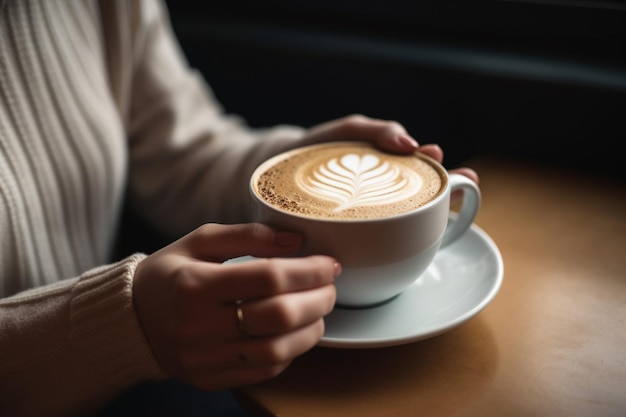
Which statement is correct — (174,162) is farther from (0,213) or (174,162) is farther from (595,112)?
(595,112)

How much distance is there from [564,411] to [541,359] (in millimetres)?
62

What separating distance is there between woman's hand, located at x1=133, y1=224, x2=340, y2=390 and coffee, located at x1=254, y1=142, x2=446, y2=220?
0.07 meters

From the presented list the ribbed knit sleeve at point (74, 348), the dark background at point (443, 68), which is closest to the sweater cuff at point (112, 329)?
the ribbed knit sleeve at point (74, 348)

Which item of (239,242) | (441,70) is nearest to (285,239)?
(239,242)

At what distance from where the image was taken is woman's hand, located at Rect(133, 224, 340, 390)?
441 millimetres

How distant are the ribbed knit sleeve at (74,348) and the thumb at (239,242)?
0.07 meters

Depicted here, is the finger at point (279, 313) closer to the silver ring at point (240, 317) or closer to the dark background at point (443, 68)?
the silver ring at point (240, 317)

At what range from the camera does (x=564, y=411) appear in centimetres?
45

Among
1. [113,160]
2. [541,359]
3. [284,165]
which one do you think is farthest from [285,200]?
[113,160]

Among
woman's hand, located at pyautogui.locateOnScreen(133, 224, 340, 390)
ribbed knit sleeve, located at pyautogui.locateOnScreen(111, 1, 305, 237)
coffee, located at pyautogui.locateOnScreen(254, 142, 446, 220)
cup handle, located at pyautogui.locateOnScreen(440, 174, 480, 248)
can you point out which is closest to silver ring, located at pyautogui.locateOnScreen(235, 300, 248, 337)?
woman's hand, located at pyautogui.locateOnScreen(133, 224, 340, 390)

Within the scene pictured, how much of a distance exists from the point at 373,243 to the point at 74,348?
282 millimetres

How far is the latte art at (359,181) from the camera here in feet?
1.80

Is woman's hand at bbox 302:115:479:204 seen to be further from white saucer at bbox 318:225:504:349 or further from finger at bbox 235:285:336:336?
finger at bbox 235:285:336:336

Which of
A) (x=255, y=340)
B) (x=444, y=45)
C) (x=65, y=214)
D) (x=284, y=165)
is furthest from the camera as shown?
(x=444, y=45)
